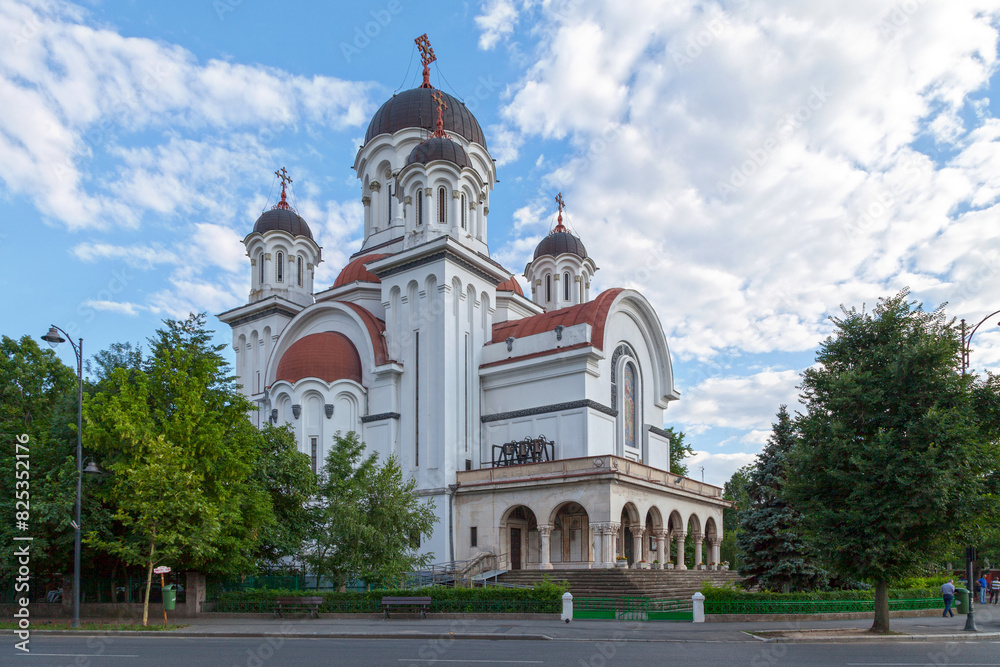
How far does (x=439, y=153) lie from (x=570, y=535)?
18.2m

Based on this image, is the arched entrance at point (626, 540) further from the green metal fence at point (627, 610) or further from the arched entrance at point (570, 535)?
the green metal fence at point (627, 610)

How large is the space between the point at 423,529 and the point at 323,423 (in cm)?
1084

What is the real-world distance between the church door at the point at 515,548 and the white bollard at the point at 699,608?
1404 cm

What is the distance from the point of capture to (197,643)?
17469mm

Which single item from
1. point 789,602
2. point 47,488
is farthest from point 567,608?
point 47,488

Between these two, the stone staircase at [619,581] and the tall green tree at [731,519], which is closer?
the stone staircase at [619,581]

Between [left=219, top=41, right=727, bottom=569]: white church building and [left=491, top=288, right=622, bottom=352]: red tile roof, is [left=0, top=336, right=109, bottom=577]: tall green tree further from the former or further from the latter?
[left=491, top=288, right=622, bottom=352]: red tile roof

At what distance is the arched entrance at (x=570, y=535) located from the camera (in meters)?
34.2

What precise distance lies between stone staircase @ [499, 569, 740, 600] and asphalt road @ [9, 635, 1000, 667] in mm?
10124

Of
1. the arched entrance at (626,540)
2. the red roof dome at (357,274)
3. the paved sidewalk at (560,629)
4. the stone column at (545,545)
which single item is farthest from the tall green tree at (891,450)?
the red roof dome at (357,274)

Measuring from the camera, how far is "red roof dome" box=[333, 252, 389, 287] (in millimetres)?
42500

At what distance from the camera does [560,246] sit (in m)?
51.9

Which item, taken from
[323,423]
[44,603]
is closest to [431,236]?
[323,423]

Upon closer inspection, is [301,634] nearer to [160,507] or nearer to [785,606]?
[160,507]
